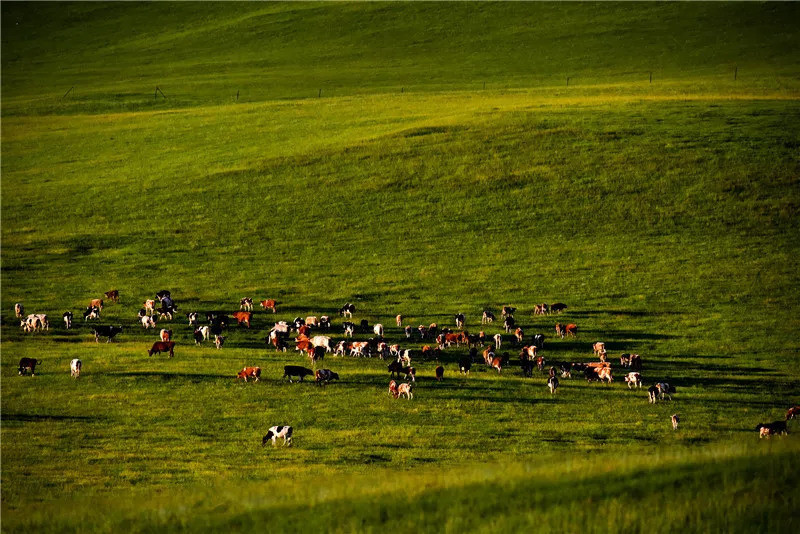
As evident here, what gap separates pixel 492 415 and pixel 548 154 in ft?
115

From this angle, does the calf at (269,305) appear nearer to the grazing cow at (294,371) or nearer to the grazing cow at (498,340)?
the grazing cow at (294,371)

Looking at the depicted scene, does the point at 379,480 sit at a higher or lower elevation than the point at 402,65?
lower

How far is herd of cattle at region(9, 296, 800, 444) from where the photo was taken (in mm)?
26484

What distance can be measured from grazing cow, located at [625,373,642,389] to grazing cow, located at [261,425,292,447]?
1048cm

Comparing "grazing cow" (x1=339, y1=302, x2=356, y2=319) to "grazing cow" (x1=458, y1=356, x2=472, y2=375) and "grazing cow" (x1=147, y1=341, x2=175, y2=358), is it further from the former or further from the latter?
"grazing cow" (x1=458, y1=356, x2=472, y2=375)

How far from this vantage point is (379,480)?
11727mm

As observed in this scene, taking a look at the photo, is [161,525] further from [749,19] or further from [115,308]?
[749,19]

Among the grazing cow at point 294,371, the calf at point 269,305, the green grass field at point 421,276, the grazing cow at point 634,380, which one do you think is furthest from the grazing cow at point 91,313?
the grazing cow at point 634,380

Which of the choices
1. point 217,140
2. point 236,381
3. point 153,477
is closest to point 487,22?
point 217,140

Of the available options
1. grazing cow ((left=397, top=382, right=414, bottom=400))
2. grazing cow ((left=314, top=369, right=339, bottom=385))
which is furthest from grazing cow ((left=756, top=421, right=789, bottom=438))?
grazing cow ((left=314, top=369, right=339, bottom=385))

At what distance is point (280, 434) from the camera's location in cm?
2094

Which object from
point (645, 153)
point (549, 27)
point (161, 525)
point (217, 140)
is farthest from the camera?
point (549, 27)

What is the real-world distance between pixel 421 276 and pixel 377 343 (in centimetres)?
1090

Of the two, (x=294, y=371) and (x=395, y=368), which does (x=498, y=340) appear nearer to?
(x=395, y=368)
